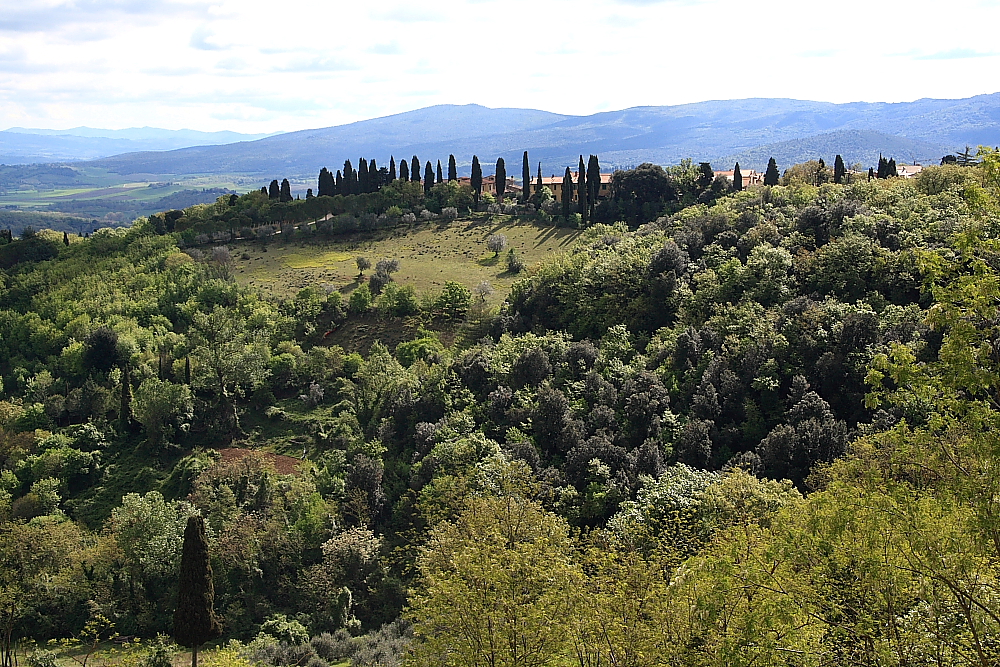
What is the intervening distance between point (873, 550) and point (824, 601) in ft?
5.66

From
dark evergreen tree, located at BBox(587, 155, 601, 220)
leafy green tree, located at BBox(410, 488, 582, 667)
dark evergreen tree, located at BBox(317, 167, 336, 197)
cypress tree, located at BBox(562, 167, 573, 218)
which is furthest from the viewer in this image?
dark evergreen tree, located at BBox(317, 167, 336, 197)

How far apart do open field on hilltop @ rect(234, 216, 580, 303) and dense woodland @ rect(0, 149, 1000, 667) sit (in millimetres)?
3451

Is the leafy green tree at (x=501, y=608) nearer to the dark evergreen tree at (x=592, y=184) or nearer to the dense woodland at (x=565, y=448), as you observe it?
the dense woodland at (x=565, y=448)

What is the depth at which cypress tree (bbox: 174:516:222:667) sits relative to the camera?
2736 centimetres

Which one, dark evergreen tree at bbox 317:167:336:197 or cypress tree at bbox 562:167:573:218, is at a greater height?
dark evergreen tree at bbox 317:167:336:197

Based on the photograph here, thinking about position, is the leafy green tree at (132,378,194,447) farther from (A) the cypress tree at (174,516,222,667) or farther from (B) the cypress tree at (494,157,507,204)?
(B) the cypress tree at (494,157,507,204)

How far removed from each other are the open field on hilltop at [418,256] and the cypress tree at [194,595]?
4066 cm

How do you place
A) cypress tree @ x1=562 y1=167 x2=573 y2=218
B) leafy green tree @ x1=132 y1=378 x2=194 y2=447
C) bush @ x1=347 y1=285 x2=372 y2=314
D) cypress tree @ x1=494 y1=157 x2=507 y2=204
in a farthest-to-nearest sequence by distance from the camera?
cypress tree @ x1=494 y1=157 x2=507 y2=204 → cypress tree @ x1=562 y1=167 x2=573 y2=218 → bush @ x1=347 y1=285 x2=372 y2=314 → leafy green tree @ x1=132 y1=378 x2=194 y2=447

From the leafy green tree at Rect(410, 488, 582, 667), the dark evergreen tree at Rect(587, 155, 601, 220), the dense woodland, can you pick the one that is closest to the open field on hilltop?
the dense woodland

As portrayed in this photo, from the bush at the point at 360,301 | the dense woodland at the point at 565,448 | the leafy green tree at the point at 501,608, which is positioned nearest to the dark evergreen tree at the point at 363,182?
the dense woodland at the point at 565,448

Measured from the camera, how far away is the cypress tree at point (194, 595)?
2736 centimetres

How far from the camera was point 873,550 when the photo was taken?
40.3 feet

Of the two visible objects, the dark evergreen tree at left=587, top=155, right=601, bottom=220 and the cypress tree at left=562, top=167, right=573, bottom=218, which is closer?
the dark evergreen tree at left=587, top=155, right=601, bottom=220

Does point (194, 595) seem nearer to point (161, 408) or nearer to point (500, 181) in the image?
point (161, 408)
